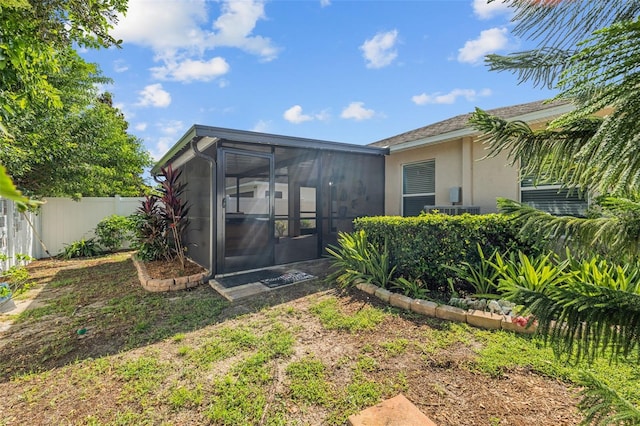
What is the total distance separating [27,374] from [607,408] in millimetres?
4505

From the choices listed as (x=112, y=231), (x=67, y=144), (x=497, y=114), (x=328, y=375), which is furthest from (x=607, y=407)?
(x=112, y=231)

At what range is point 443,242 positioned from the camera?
4527 mm

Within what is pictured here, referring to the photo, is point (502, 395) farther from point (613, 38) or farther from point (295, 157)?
point (295, 157)

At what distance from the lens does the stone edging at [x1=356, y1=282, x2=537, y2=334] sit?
3.48 m

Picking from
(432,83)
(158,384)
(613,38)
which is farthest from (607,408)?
(432,83)

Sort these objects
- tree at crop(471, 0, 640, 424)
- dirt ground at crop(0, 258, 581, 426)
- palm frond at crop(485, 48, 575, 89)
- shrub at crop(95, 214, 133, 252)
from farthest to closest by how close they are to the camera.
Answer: shrub at crop(95, 214, 133, 252) → dirt ground at crop(0, 258, 581, 426) → palm frond at crop(485, 48, 575, 89) → tree at crop(471, 0, 640, 424)

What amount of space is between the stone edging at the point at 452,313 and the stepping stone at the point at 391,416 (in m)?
1.83

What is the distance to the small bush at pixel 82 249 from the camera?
9.09m

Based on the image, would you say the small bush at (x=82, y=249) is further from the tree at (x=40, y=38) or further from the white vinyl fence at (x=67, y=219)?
the tree at (x=40, y=38)

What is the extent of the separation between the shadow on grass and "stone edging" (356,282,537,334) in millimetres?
1411

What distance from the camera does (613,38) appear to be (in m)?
0.69

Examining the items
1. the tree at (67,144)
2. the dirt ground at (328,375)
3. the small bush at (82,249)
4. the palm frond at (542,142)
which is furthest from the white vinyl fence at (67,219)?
the palm frond at (542,142)

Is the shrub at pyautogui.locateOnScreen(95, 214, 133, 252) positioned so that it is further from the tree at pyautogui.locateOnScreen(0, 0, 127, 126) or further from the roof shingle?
the roof shingle

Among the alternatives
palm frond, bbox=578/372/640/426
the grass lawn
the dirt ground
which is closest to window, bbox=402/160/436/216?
the grass lawn
